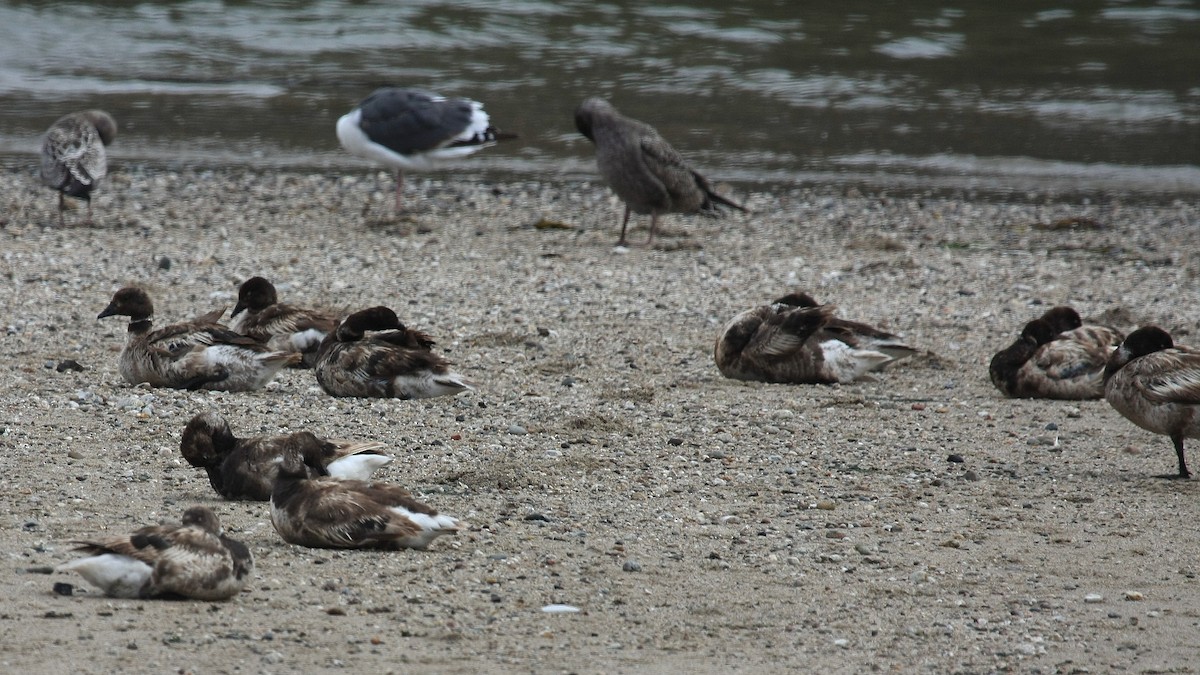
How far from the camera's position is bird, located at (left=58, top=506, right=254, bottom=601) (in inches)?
200

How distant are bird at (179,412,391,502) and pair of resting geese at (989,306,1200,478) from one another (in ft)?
12.2

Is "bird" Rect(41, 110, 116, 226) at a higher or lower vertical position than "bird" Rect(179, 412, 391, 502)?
lower

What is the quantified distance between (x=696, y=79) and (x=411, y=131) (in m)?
11.4

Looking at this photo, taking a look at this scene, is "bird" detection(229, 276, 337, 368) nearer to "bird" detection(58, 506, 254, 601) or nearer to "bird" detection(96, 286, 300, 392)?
"bird" detection(96, 286, 300, 392)

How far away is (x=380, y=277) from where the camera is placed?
500 inches

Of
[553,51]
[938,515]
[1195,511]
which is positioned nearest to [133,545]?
[938,515]

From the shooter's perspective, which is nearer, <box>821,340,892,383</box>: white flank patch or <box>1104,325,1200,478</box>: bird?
<box>1104,325,1200,478</box>: bird

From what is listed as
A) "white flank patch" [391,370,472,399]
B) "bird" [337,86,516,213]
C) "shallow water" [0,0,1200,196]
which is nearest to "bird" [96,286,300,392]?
"white flank patch" [391,370,472,399]

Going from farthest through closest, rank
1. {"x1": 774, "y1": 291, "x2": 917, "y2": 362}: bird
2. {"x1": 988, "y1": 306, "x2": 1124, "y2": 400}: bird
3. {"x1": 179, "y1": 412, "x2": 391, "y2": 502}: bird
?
{"x1": 774, "y1": 291, "x2": 917, "y2": 362}: bird, {"x1": 988, "y1": 306, "x2": 1124, "y2": 400}: bird, {"x1": 179, "y1": 412, "x2": 391, "y2": 502}: bird

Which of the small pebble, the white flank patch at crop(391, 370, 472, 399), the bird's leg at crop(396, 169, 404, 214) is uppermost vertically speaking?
the small pebble

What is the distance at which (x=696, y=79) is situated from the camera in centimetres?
2675

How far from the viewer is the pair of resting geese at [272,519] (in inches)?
201

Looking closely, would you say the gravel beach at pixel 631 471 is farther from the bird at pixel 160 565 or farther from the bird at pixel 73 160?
the bird at pixel 73 160

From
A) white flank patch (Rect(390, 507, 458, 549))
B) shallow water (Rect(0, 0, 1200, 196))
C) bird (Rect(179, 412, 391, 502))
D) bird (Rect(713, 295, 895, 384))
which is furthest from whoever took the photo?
shallow water (Rect(0, 0, 1200, 196))
